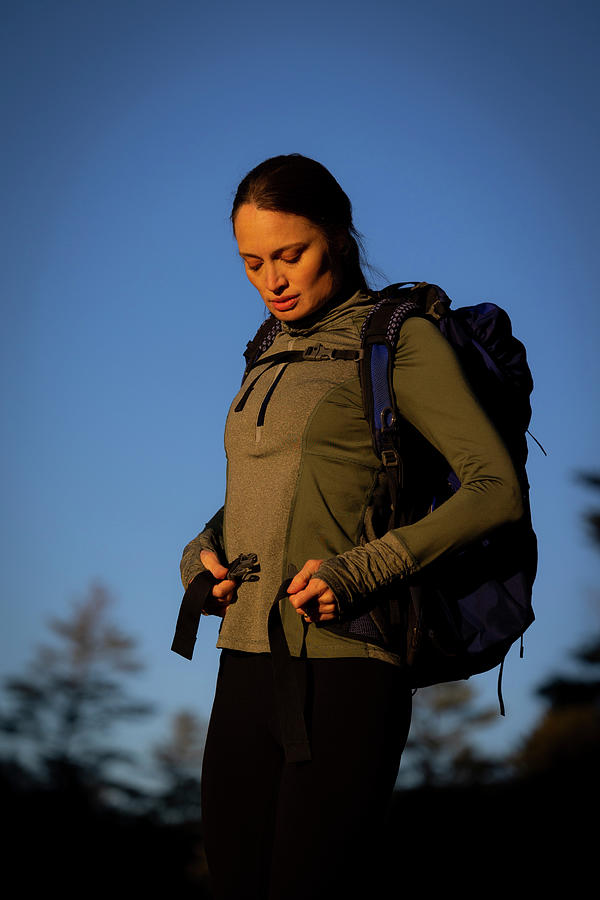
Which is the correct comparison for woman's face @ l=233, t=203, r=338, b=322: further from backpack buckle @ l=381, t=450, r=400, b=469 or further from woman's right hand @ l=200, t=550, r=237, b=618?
woman's right hand @ l=200, t=550, r=237, b=618

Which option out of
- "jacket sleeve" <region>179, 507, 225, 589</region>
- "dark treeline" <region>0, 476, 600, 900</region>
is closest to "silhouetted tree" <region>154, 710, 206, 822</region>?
"dark treeline" <region>0, 476, 600, 900</region>

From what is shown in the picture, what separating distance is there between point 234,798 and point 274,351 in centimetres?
130

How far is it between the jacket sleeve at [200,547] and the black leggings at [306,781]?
0.29 metres

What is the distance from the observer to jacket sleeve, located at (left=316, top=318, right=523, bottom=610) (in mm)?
2381

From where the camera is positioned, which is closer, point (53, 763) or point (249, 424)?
point (249, 424)

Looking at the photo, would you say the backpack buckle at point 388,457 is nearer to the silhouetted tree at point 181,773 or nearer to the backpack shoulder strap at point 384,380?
the backpack shoulder strap at point 384,380

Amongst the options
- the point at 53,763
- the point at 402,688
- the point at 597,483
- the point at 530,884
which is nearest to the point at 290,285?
the point at 402,688

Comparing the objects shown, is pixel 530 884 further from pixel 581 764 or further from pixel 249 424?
pixel 249 424

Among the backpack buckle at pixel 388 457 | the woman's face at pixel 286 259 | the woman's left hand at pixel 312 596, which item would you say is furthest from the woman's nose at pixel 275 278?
the woman's left hand at pixel 312 596

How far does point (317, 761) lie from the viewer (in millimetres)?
2387

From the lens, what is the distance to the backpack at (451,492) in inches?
100

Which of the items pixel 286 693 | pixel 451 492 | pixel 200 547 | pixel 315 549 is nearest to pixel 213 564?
pixel 200 547

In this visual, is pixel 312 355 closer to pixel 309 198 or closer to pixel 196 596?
pixel 309 198

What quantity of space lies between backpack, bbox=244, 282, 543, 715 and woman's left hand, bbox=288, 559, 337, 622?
0.25m
